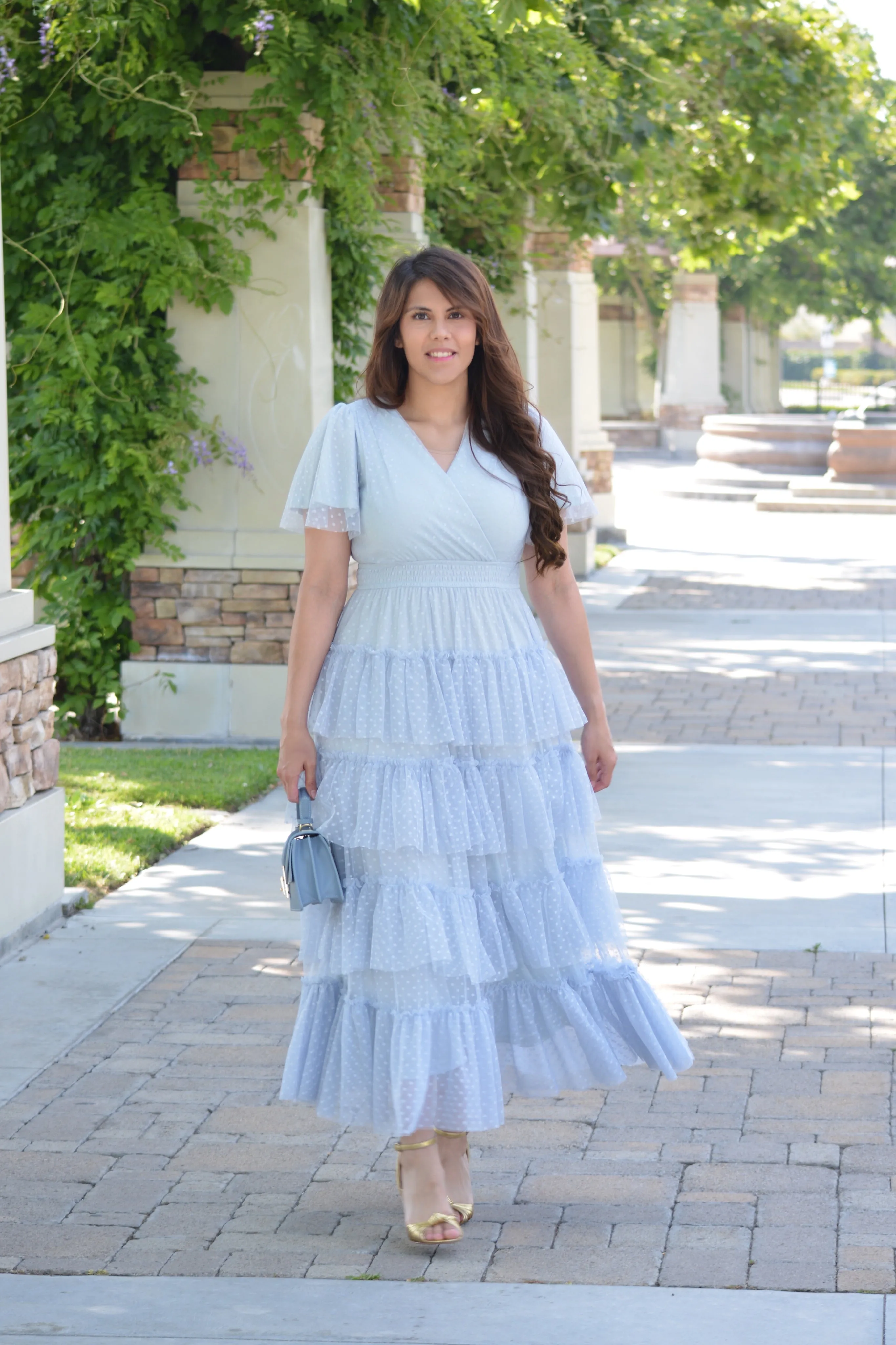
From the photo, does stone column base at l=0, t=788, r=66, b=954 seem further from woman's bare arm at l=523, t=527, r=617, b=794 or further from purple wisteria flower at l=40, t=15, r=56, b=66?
purple wisteria flower at l=40, t=15, r=56, b=66

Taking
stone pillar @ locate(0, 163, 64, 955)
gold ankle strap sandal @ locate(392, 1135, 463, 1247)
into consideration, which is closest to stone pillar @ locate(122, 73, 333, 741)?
stone pillar @ locate(0, 163, 64, 955)

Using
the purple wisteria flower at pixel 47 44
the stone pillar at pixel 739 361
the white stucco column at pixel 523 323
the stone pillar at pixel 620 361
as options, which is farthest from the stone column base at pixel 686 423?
the purple wisteria flower at pixel 47 44

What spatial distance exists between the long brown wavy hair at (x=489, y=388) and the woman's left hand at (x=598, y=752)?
1.17 feet

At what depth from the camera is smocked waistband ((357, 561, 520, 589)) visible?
3463mm

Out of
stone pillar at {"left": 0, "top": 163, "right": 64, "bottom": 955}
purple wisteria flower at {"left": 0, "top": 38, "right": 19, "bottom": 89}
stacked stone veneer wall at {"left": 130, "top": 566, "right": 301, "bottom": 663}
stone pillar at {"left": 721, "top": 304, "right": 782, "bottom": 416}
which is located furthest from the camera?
stone pillar at {"left": 721, "top": 304, "right": 782, "bottom": 416}

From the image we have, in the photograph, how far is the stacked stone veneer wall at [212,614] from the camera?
8672 millimetres

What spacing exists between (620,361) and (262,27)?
114ft

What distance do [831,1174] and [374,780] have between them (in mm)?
1279

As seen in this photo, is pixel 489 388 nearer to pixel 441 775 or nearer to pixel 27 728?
pixel 441 775

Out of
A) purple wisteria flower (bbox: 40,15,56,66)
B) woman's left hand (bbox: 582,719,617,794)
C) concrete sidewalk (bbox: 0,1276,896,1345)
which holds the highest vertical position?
purple wisteria flower (bbox: 40,15,56,66)

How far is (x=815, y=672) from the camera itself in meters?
10.6

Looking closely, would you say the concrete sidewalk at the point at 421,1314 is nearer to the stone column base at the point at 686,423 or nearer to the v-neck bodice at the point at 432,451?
the v-neck bodice at the point at 432,451

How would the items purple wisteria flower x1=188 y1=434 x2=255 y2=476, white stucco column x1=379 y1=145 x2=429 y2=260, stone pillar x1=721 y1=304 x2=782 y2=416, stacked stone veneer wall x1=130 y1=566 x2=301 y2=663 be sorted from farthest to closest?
stone pillar x1=721 y1=304 x2=782 y2=416 → white stucco column x1=379 y1=145 x2=429 y2=260 → stacked stone veneer wall x1=130 y1=566 x2=301 y2=663 → purple wisteria flower x1=188 y1=434 x2=255 y2=476

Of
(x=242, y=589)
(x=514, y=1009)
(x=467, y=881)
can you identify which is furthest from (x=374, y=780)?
(x=242, y=589)
